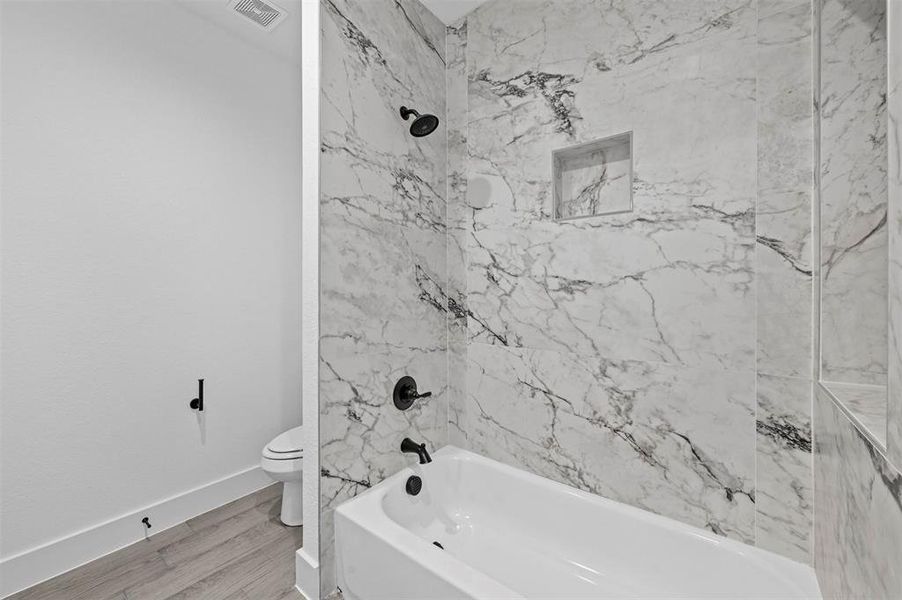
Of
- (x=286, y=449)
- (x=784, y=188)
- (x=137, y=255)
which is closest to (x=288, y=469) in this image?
(x=286, y=449)

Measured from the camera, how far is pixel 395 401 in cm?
174

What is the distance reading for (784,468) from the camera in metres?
1.21

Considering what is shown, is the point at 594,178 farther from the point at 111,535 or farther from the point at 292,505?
the point at 111,535

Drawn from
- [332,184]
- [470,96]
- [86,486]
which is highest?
[470,96]

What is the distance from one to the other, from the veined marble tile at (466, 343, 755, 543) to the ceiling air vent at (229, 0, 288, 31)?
2121 mm

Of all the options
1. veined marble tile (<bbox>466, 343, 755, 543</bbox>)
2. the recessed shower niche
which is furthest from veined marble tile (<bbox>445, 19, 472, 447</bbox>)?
the recessed shower niche

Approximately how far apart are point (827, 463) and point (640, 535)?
66cm

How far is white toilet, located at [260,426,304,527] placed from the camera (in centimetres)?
196

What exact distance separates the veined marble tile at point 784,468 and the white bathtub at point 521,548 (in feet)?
0.24

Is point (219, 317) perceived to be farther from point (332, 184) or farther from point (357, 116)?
point (357, 116)

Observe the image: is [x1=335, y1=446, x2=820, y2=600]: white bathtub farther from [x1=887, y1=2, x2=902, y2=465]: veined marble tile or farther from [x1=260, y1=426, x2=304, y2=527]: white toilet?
[x1=887, y1=2, x2=902, y2=465]: veined marble tile

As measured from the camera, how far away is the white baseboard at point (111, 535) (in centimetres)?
157

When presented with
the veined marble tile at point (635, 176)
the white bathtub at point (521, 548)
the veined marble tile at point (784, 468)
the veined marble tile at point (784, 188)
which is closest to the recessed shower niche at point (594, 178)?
the veined marble tile at point (635, 176)

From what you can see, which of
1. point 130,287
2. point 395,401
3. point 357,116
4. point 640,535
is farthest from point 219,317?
point 640,535
